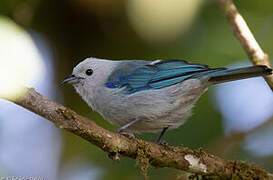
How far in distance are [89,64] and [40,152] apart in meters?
2.11

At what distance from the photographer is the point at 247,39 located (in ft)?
15.4

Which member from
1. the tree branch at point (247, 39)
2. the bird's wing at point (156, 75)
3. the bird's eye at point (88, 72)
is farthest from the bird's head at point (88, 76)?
the tree branch at point (247, 39)

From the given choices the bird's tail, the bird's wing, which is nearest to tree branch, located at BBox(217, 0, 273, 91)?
the bird's tail

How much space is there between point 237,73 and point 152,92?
967 millimetres

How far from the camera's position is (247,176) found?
426 centimetres

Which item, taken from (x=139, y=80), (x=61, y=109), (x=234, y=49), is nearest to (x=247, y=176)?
(x=139, y=80)

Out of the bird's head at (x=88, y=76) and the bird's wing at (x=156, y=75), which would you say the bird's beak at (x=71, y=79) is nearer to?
the bird's head at (x=88, y=76)

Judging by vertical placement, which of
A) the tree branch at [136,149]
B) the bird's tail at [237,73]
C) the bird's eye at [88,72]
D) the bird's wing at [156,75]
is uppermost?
the bird's eye at [88,72]

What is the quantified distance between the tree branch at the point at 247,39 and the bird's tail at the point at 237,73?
41 centimetres

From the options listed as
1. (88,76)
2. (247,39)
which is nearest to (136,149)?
(88,76)

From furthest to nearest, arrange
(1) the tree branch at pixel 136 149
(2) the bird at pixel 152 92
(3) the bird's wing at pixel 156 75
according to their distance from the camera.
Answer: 1. (3) the bird's wing at pixel 156 75
2. (2) the bird at pixel 152 92
3. (1) the tree branch at pixel 136 149

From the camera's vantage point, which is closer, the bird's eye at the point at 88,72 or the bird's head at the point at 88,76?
A: the bird's head at the point at 88,76

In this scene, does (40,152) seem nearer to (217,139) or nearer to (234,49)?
(217,139)

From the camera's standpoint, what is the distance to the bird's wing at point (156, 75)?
4746mm
